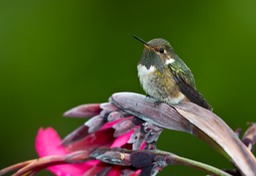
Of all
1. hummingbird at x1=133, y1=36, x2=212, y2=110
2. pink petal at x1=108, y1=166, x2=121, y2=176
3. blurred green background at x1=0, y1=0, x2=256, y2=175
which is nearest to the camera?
pink petal at x1=108, y1=166, x2=121, y2=176

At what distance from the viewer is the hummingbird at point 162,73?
1.37 m

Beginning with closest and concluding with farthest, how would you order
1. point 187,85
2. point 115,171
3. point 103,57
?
point 115,171
point 187,85
point 103,57

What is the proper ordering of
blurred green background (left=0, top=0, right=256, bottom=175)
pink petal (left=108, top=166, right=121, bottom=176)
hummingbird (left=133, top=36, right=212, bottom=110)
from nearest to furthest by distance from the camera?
pink petal (left=108, top=166, right=121, bottom=176) < hummingbird (left=133, top=36, right=212, bottom=110) < blurred green background (left=0, top=0, right=256, bottom=175)

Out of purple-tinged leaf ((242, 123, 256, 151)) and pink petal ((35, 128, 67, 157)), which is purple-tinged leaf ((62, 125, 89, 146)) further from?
purple-tinged leaf ((242, 123, 256, 151))

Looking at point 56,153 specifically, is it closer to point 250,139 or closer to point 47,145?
→ point 47,145

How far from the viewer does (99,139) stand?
125 centimetres

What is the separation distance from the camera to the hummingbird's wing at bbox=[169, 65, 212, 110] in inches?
49.1

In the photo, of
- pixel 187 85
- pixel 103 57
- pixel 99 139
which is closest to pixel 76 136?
pixel 99 139

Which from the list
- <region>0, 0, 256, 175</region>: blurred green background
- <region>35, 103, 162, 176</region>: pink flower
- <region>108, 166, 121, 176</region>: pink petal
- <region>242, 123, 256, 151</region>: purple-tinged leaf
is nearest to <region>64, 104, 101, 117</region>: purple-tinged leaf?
<region>35, 103, 162, 176</region>: pink flower

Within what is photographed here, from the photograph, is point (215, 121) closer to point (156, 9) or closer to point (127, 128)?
point (127, 128)

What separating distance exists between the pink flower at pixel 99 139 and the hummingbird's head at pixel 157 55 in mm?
224

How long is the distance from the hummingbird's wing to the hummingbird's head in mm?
23

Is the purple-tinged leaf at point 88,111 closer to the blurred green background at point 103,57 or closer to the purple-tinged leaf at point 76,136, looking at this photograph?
the purple-tinged leaf at point 76,136

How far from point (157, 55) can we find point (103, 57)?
1043 millimetres
